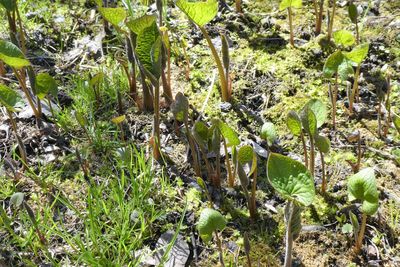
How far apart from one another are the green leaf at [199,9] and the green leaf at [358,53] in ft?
1.71

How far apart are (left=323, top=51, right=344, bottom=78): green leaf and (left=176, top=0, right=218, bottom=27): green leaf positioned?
0.47 m

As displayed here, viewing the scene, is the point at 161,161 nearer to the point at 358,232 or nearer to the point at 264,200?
the point at 264,200

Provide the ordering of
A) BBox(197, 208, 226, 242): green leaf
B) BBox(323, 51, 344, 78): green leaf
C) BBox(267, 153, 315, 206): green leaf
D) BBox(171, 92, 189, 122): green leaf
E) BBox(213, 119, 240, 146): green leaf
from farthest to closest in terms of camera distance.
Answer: BBox(323, 51, 344, 78): green leaf
BBox(171, 92, 189, 122): green leaf
BBox(213, 119, 240, 146): green leaf
BBox(197, 208, 226, 242): green leaf
BBox(267, 153, 315, 206): green leaf

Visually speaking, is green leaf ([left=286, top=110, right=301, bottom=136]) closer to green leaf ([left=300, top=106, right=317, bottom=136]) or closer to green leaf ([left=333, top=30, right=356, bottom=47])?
green leaf ([left=300, top=106, right=317, bottom=136])

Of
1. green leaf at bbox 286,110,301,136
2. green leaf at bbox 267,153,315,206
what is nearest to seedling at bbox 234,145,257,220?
green leaf at bbox 286,110,301,136

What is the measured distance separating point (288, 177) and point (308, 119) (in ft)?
0.93

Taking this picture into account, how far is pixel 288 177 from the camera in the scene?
1.23 m

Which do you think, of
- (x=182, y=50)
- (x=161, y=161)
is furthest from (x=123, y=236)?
(x=182, y=50)

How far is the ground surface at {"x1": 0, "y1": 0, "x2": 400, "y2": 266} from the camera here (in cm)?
156

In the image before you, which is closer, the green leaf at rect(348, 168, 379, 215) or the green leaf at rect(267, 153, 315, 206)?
the green leaf at rect(267, 153, 315, 206)

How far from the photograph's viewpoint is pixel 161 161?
1.85 metres

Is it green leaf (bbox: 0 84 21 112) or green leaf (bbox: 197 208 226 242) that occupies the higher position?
green leaf (bbox: 0 84 21 112)

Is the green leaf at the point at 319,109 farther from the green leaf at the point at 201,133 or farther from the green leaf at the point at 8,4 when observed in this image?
the green leaf at the point at 8,4

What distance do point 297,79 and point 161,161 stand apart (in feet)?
2.36
